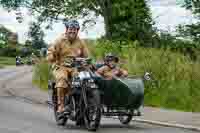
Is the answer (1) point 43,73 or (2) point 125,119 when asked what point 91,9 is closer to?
(1) point 43,73

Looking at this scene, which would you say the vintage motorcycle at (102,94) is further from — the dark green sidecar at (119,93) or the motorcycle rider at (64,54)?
the motorcycle rider at (64,54)

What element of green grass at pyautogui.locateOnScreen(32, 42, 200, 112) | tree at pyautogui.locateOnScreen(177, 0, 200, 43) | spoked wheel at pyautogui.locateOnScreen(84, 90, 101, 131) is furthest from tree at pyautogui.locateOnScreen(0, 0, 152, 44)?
spoked wheel at pyautogui.locateOnScreen(84, 90, 101, 131)

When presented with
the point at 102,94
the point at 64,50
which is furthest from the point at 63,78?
the point at 102,94

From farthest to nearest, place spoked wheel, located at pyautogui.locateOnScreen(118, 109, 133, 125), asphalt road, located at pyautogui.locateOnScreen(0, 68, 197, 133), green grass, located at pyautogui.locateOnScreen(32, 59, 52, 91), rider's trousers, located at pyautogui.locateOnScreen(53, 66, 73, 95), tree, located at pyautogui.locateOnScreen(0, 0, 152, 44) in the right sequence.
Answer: tree, located at pyautogui.locateOnScreen(0, 0, 152, 44)
green grass, located at pyautogui.locateOnScreen(32, 59, 52, 91)
spoked wheel, located at pyautogui.locateOnScreen(118, 109, 133, 125)
rider's trousers, located at pyautogui.locateOnScreen(53, 66, 73, 95)
asphalt road, located at pyautogui.locateOnScreen(0, 68, 197, 133)

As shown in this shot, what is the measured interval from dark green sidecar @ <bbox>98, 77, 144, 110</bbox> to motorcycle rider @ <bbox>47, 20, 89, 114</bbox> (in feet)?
2.22

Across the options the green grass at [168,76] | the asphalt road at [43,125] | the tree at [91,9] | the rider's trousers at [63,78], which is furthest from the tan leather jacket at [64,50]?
the tree at [91,9]

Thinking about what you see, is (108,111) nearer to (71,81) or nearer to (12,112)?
(71,81)

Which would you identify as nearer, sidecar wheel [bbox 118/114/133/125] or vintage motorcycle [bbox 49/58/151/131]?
vintage motorcycle [bbox 49/58/151/131]

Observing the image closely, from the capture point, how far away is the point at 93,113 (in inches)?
518

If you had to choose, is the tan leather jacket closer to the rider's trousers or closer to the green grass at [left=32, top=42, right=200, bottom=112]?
the rider's trousers

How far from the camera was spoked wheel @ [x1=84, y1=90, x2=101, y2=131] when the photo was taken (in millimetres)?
12886

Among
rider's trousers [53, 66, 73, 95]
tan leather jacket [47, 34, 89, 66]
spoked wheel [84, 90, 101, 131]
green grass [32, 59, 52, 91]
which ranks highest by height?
tan leather jacket [47, 34, 89, 66]

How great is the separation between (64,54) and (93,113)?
58.7 inches

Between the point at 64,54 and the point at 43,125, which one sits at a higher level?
the point at 64,54
